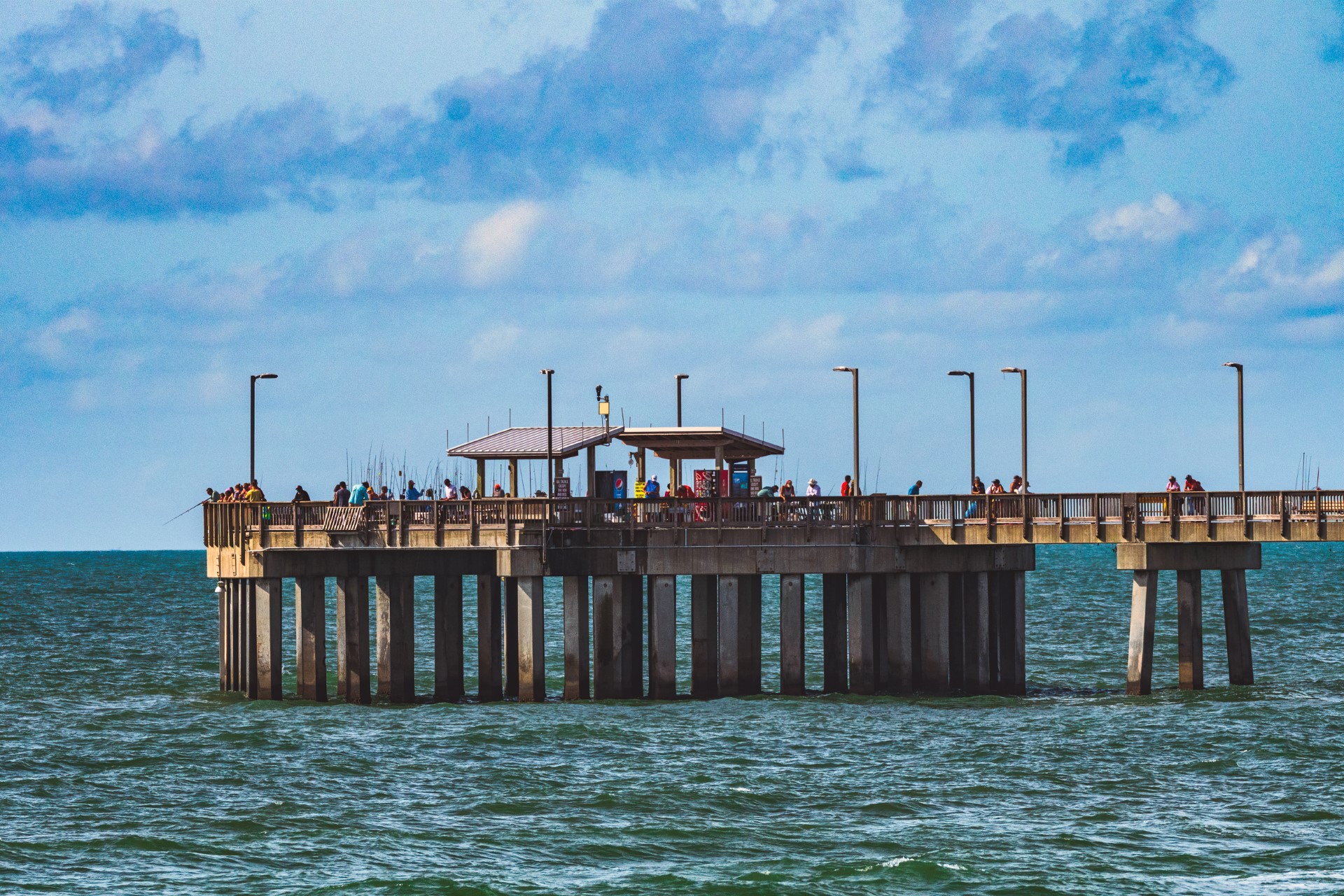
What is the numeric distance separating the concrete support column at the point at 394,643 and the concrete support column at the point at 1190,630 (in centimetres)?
1811

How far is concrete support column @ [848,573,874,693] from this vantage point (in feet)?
142

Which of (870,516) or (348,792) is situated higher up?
(870,516)

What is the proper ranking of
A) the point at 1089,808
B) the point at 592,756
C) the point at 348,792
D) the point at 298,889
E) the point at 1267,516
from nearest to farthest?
the point at 298,889 < the point at 1089,808 < the point at 348,792 < the point at 592,756 < the point at 1267,516

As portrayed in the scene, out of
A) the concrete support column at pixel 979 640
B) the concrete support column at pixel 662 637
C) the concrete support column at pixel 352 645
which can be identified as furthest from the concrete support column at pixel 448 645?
the concrete support column at pixel 979 640

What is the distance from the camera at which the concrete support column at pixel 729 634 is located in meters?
42.8

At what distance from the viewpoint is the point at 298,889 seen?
85.4 ft

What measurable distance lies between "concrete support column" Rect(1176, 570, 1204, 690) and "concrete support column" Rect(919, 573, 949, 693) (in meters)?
5.37

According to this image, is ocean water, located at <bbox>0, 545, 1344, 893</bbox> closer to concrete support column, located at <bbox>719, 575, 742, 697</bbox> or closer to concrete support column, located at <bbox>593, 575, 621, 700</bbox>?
concrete support column, located at <bbox>593, 575, 621, 700</bbox>

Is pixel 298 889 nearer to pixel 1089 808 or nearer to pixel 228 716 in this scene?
pixel 1089 808

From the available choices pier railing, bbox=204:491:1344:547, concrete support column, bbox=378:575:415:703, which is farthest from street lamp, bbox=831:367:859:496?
concrete support column, bbox=378:575:415:703

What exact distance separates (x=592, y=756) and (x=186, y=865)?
1061cm

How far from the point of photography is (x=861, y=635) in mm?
43219

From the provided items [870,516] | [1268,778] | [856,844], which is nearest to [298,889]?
[856,844]

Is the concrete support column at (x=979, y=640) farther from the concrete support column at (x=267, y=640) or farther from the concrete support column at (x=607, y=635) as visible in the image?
the concrete support column at (x=267, y=640)
